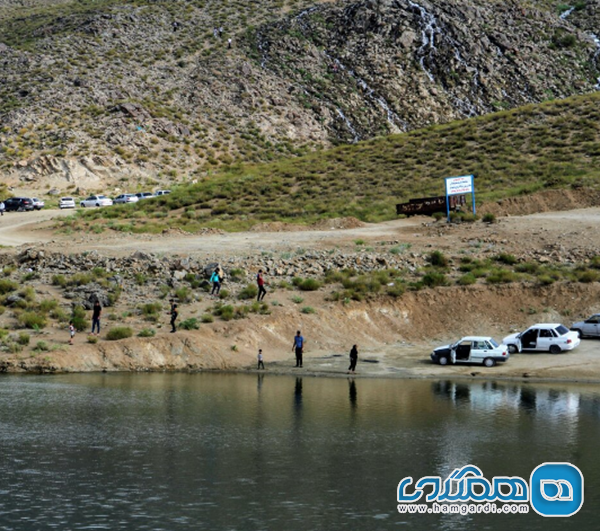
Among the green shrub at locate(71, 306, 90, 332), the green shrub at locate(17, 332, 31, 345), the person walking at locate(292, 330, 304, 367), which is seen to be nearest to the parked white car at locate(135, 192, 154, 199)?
the green shrub at locate(71, 306, 90, 332)

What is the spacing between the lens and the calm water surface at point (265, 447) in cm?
2064

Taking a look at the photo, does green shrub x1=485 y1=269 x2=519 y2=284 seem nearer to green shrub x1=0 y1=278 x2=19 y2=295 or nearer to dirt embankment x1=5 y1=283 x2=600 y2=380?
dirt embankment x1=5 y1=283 x2=600 y2=380

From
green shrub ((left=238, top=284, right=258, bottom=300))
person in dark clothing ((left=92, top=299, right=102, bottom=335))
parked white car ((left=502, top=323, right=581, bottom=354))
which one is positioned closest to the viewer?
parked white car ((left=502, top=323, right=581, bottom=354))

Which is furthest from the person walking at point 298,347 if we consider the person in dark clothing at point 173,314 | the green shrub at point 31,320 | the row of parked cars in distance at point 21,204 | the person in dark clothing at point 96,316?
the row of parked cars in distance at point 21,204

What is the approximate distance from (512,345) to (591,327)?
5.01 metres

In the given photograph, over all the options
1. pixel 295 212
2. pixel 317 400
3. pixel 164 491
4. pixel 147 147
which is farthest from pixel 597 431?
pixel 147 147

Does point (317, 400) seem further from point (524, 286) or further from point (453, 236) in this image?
point (453, 236)

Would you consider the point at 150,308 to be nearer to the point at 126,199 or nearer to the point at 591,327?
the point at 591,327

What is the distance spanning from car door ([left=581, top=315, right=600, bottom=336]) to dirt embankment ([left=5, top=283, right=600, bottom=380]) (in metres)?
2.83

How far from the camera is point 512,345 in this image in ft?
140

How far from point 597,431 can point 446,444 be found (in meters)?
5.64

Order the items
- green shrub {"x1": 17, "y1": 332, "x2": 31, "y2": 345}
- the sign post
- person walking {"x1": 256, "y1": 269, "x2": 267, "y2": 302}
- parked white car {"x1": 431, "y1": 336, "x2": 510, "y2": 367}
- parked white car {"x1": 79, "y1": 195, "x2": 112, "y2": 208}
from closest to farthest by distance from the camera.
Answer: parked white car {"x1": 431, "y1": 336, "x2": 510, "y2": 367}, green shrub {"x1": 17, "y1": 332, "x2": 31, "y2": 345}, person walking {"x1": 256, "y1": 269, "x2": 267, "y2": 302}, the sign post, parked white car {"x1": 79, "y1": 195, "x2": 112, "y2": 208}

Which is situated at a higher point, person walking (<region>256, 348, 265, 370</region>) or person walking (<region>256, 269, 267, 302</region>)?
person walking (<region>256, 269, 267, 302</region>)

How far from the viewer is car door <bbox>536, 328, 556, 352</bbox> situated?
137ft
